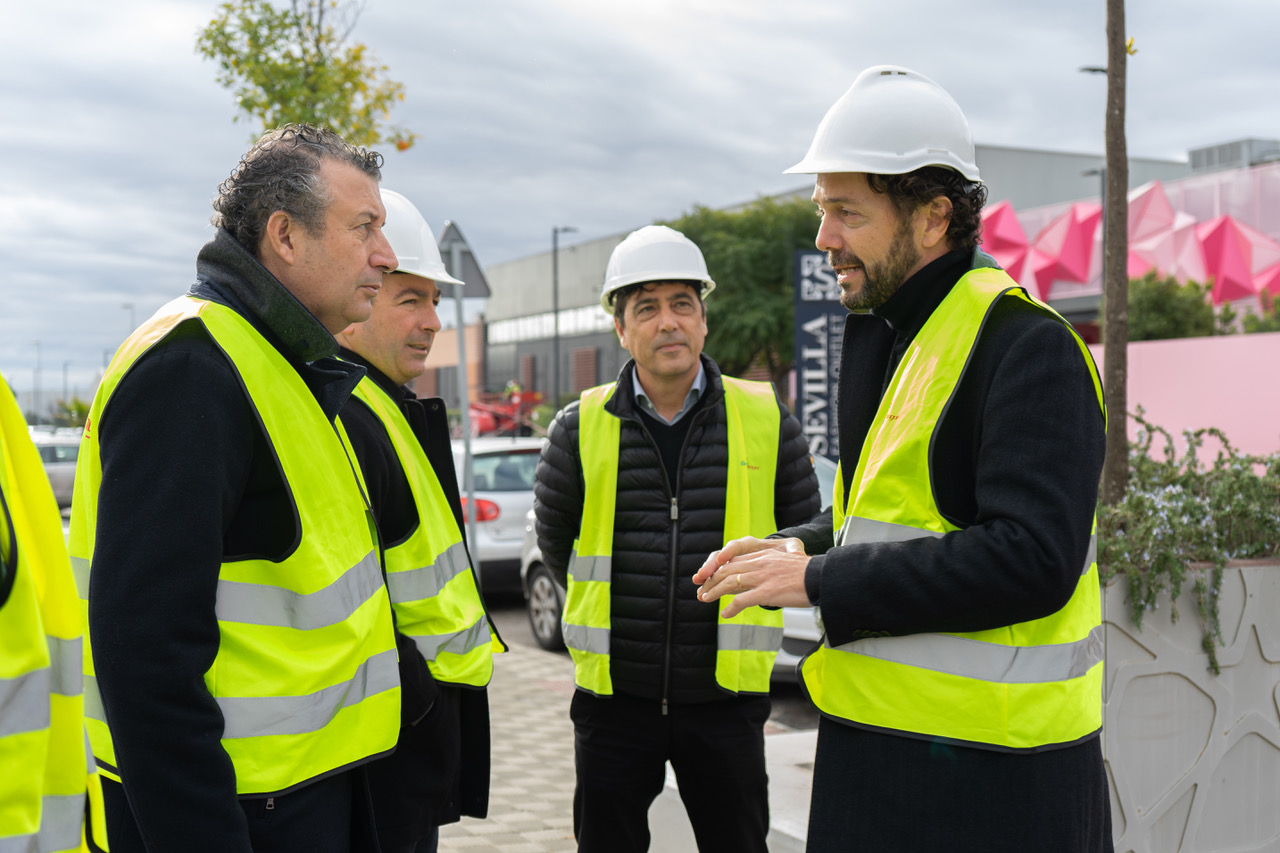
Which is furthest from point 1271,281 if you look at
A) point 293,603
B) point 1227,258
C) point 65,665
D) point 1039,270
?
point 65,665

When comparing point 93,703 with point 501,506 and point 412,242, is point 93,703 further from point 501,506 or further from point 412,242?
point 501,506

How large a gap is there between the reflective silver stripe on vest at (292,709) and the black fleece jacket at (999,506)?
2.64ft

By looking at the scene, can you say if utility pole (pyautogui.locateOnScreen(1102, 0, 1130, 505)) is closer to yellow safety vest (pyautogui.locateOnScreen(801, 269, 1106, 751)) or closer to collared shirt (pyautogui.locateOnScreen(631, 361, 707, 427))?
collared shirt (pyautogui.locateOnScreen(631, 361, 707, 427))

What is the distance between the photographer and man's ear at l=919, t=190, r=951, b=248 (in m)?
2.04

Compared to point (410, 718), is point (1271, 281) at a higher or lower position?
higher

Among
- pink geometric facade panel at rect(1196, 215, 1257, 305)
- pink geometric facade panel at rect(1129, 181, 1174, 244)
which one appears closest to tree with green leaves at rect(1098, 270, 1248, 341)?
pink geometric facade panel at rect(1196, 215, 1257, 305)

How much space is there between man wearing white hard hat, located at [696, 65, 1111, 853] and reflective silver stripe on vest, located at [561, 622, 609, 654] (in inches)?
51.7

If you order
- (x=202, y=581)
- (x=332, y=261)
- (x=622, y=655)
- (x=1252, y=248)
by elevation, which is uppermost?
(x=1252, y=248)

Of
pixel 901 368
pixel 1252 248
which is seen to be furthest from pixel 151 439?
pixel 1252 248

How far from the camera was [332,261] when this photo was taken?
2.09 m

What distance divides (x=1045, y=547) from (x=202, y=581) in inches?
50.5

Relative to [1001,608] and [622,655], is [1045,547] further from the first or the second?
[622,655]

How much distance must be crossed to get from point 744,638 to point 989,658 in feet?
4.80

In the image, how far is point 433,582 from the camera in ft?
8.45
